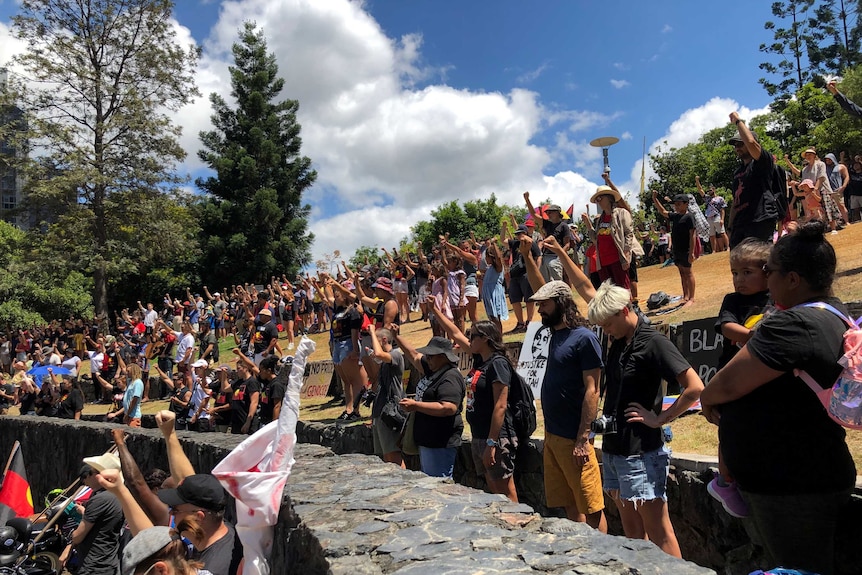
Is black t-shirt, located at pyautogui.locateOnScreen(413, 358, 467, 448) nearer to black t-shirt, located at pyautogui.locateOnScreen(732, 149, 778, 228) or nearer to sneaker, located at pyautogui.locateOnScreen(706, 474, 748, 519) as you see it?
sneaker, located at pyautogui.locateOnScreen(706, 474, 748, 519)

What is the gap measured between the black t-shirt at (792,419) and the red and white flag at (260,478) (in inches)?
80.2

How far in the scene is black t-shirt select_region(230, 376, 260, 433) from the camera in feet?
30.6

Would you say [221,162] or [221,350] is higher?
[221,162]

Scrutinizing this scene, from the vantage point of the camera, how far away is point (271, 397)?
8203mm

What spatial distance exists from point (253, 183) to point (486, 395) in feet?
129

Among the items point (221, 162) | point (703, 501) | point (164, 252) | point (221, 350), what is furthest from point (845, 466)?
point (221, 162)

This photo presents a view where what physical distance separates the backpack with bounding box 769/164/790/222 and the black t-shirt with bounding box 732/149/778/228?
30mm

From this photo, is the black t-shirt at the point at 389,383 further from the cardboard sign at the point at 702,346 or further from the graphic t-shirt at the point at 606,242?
the graphic t-shirt at the point at 606,242

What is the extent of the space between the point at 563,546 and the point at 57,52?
1410 inches

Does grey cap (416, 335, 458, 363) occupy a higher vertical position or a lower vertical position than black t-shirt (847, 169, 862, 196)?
lower

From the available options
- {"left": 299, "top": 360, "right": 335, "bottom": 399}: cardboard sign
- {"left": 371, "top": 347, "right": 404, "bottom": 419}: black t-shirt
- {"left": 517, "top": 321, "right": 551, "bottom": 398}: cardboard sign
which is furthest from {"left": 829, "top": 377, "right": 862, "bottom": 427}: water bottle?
{"left": 299, "top": 360, "right": 335, "bottom": 399}: cardboard sign

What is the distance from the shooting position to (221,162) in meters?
41.1

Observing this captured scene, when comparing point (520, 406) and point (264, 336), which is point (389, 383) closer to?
point (520, 406)

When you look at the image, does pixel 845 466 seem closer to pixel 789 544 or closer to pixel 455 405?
pixel 789 544
